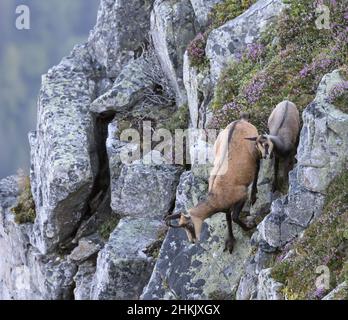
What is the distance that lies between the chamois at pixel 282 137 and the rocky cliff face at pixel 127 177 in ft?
1.93

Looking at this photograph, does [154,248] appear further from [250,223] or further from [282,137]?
[282,137]

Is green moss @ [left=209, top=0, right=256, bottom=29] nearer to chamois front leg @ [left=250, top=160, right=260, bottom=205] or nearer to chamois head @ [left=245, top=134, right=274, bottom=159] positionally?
chamois front leg @ [left=250, top=160, right=260, bottom=205]

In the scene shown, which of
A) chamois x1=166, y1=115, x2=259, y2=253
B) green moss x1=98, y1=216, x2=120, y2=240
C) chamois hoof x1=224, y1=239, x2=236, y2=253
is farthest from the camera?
green moss x1=98, y1=216, x2=120, y2=240

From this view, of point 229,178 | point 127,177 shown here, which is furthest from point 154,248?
point 229,178

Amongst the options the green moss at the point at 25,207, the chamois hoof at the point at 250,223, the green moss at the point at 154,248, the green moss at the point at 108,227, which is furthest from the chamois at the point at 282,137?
the green moss at the point at 25,207

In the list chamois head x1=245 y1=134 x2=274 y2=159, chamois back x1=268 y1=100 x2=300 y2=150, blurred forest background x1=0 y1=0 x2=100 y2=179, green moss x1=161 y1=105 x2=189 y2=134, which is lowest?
chamois head x1=245 y1=134 x2=274 y2=159

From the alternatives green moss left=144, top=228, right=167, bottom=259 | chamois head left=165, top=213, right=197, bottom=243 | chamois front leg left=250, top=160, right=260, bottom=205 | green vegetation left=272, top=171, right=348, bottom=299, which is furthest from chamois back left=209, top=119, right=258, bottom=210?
green moss left=144, top=228, right=167, bottom=259

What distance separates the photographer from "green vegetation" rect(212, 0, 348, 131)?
73.4 ft

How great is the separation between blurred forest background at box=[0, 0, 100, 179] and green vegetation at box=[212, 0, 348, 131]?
144325 mm

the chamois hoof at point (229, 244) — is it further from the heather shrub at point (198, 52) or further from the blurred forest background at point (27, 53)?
the blurred forest background at point (27, 53)

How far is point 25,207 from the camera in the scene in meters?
31.9

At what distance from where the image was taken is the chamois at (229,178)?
20.1 m
